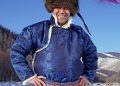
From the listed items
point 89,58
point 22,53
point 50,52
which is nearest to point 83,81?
point 89,58

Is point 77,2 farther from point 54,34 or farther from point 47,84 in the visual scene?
point 47,84

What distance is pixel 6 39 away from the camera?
97.9m

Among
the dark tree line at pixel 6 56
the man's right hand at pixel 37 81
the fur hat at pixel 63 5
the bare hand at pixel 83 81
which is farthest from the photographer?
the dark tree line at pixel 6 56

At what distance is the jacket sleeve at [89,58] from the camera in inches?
127

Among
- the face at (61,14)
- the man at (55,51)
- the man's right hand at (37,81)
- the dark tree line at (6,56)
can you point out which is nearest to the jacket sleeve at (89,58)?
the man at (55,51)

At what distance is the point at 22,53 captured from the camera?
10.1 ft

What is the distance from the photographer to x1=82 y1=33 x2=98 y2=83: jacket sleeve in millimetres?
3238

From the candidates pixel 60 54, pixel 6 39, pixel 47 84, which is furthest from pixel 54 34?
pixel 6 39

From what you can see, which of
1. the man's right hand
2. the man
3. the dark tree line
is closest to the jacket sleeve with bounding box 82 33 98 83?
the man

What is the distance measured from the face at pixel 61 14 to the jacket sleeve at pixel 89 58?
0.66 feet

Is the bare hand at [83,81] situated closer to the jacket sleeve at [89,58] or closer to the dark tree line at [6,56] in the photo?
the jacket sleeve at [89,58]

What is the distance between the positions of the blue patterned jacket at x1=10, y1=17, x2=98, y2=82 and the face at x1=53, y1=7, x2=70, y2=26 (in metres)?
0.04

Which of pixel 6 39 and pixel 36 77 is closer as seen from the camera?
pixel 36 77

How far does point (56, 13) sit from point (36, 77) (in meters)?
0.48
